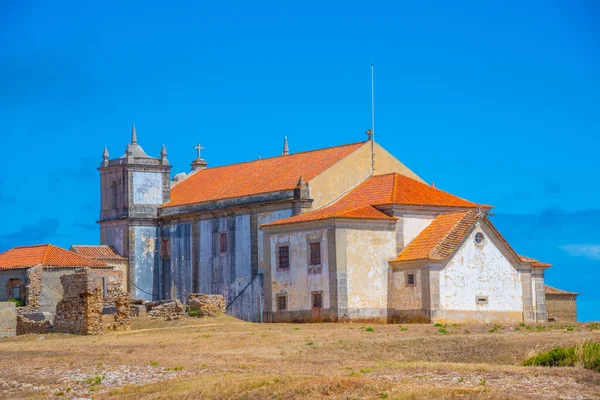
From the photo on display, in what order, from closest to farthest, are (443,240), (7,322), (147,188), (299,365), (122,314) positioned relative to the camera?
1. (299,365)
2. (7,322)
3. (122,314)
4. (443,240)
5. (147,188)

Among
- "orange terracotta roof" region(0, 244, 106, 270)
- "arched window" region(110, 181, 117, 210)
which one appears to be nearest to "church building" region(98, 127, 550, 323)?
"arched window" region(110, 181, 117, 210)

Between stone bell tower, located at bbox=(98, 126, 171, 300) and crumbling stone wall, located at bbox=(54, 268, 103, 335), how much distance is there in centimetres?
2210

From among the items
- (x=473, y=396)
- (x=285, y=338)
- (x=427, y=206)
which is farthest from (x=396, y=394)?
(x=427, y=206)

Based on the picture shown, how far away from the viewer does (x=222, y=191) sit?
69.1 meters

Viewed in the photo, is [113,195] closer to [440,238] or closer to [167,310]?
[167,310]

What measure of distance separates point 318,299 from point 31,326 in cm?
1300

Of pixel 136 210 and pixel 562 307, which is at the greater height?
pixel 136 210

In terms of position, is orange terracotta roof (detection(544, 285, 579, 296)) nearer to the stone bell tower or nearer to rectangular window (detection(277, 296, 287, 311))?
rectangular window (detection(277, 296, 287, 311))

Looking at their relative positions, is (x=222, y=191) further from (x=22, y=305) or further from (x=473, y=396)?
(x=473, y=396)

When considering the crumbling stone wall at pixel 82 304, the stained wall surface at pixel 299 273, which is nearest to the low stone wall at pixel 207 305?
the stained wall surface at pixel 299 273

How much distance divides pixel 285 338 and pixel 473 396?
60.9ft

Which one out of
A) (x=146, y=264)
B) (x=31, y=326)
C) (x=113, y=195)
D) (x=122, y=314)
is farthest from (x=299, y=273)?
(x=113, y=195)

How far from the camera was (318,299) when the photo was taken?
55594 millimetres

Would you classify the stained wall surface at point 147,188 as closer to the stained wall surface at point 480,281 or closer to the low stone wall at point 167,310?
the low stone wall at point 167,310
